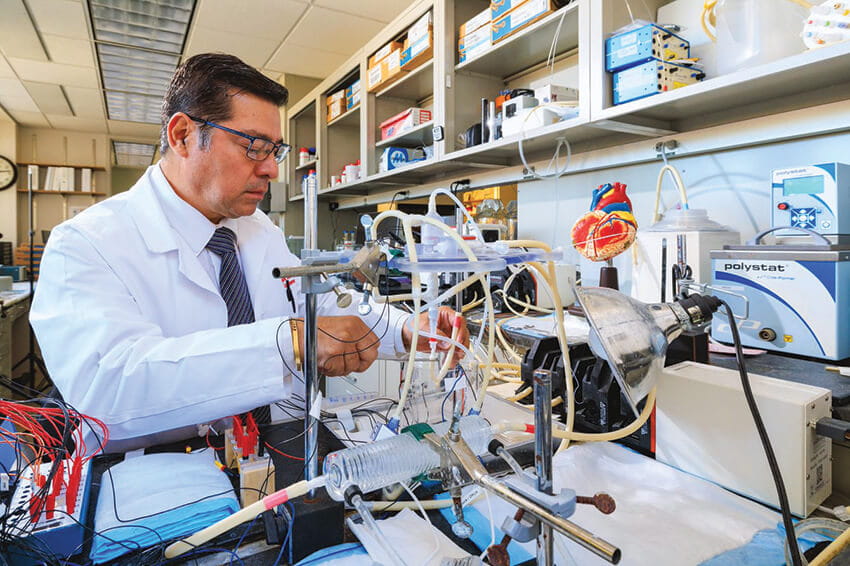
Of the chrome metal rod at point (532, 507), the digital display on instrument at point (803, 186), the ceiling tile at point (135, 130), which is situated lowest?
the chrome metal rod at point (532, 507)

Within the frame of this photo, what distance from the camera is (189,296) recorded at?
4.04ft

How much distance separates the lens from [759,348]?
1.21 m

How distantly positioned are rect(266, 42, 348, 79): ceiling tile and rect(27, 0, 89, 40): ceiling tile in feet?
4.18

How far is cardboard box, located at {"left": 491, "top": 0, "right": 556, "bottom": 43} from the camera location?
1718 millimetres

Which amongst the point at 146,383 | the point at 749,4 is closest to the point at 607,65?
the point at 749,4

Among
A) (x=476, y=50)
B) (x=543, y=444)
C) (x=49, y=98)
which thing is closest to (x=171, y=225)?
(x=543, y=444)

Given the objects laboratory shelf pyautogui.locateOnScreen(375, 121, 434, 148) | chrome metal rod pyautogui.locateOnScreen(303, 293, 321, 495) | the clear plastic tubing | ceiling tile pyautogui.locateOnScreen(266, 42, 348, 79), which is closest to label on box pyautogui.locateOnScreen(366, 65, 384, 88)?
laboratory shelf pyautogui.locateOnScreen(375, 121, 434, 148)

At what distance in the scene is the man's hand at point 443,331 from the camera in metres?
0.85

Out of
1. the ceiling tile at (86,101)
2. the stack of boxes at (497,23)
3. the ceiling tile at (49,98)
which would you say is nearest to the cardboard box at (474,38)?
the stack of boxes at (497,23)

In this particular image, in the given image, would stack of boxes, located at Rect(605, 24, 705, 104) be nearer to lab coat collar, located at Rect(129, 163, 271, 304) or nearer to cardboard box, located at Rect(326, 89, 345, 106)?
lab coat collar, located at Rect(129, 163, 271, 304)

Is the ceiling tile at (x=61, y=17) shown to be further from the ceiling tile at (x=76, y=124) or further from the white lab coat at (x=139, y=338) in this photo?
the ceiling tile at (x=76, y=124)

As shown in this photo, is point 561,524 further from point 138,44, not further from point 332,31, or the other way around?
point 138,44

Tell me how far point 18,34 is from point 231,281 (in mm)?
3685

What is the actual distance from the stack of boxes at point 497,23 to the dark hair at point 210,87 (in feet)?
3.48
